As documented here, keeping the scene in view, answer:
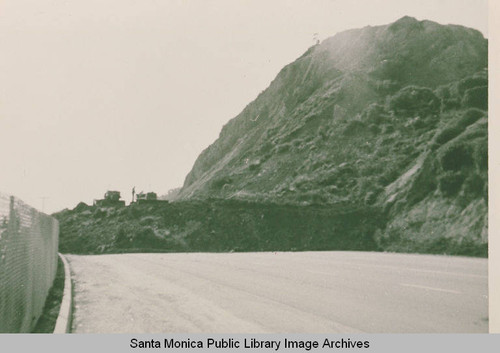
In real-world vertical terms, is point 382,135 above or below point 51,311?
above

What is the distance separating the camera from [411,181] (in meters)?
48.5

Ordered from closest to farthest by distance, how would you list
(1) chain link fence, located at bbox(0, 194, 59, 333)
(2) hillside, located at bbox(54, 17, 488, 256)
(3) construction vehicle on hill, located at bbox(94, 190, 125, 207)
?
(1) chain link fence, located at bbox(0, 194, 59, 333)
(2) hillside, located at bbox(54, 17, 488, 256)
(3) construction vehicle on hill, located at bbox(94, 190, 125, 207)

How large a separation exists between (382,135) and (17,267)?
66405 mm

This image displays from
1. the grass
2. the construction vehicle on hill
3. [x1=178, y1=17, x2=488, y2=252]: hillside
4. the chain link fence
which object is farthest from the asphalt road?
the construction vehicle on hill

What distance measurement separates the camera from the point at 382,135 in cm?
7094

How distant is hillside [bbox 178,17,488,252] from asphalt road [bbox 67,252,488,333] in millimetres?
20034

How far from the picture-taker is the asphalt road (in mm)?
8656

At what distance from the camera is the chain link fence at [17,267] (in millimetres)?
6422

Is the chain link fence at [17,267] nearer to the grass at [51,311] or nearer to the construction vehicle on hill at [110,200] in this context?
the grass at [51,311]

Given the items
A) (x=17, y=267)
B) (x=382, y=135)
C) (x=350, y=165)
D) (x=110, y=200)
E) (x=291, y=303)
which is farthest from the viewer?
(x=382, y=135)

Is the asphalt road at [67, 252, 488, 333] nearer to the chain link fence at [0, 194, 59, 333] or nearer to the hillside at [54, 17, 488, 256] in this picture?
the chain link fence at [0, 194, 59, 333]

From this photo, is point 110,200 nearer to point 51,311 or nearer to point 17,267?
point 51,311

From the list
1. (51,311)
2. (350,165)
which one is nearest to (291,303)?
(51,311)

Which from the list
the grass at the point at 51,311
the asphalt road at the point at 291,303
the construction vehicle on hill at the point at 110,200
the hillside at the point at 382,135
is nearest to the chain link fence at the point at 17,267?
the grass at the point at 51,311
